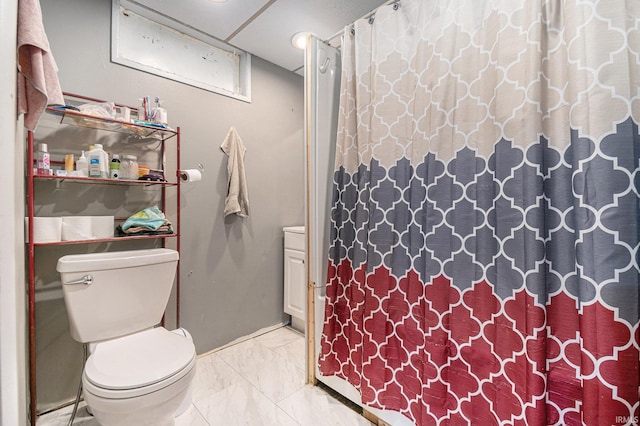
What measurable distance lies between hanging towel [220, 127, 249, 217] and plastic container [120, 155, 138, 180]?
2.08 ft

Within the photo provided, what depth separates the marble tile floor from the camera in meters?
1.48

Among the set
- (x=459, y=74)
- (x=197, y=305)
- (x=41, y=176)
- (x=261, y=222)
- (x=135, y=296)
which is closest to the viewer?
(x=459, y=74)

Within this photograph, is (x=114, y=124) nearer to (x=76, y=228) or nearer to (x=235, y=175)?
(x=76, y=228)

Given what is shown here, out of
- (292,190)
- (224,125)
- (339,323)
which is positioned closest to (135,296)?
(339,323)

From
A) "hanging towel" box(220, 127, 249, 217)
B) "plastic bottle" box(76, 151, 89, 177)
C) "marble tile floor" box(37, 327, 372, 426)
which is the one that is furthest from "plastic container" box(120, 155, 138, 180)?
"marble tile floor" box(37, 327, 372, 426)

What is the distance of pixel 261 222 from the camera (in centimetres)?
244

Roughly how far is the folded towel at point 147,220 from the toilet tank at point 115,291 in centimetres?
16

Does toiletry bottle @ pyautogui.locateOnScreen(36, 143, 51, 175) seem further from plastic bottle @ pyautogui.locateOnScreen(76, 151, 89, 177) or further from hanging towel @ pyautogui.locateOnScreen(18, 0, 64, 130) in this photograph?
hanging towel @ pyautogui.locateOnScreen(18, 0, 64, 130)

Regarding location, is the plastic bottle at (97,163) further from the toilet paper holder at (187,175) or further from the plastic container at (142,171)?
the toilet paper holder at (187,175)

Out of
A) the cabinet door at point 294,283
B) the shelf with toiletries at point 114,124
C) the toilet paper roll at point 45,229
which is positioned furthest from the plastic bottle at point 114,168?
the cabinet door at point 294,283

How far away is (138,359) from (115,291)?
0.37 m

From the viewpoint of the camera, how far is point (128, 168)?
165 cm

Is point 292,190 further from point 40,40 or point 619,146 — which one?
point 619,146

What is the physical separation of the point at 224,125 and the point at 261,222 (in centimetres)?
81
